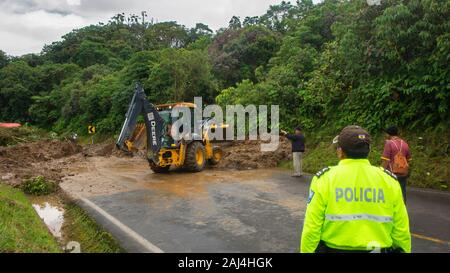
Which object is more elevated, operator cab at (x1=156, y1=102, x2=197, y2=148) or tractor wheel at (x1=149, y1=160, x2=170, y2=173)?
operator cab at (x1=156, y1=102, x2=197, y2=148)

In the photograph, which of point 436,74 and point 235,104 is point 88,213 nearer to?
point 436,74

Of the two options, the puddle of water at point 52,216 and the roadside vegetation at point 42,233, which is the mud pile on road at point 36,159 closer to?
the puddle of water at point 52,216

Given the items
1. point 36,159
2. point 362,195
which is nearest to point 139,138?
point 36,159

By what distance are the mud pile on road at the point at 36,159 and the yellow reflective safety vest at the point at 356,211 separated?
38.8ft

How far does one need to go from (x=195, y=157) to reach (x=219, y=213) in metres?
6.71

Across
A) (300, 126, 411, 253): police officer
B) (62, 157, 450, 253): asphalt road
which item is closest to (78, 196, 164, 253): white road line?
(62, 157, 450, 253): asphalt road

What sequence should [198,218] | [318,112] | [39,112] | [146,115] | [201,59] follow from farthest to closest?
[39,112] < [201,59] < [318,112] < [146,115] < [198,218]

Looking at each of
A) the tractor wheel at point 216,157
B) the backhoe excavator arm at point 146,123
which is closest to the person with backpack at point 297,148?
the tractor wheel at point 216,157

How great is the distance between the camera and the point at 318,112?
17.5 meters

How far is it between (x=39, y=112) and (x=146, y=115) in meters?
43.1

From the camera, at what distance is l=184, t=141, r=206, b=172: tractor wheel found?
15.1 meters

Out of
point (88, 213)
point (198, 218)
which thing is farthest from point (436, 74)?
point (88, 213)

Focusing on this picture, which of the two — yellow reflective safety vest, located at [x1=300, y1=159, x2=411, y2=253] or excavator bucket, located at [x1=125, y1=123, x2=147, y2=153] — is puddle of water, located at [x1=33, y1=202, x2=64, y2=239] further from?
yellow reflective safety vest, located at [x1=300, y1=159, x2=411, y2=253]

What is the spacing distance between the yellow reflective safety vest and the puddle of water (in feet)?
19.7
